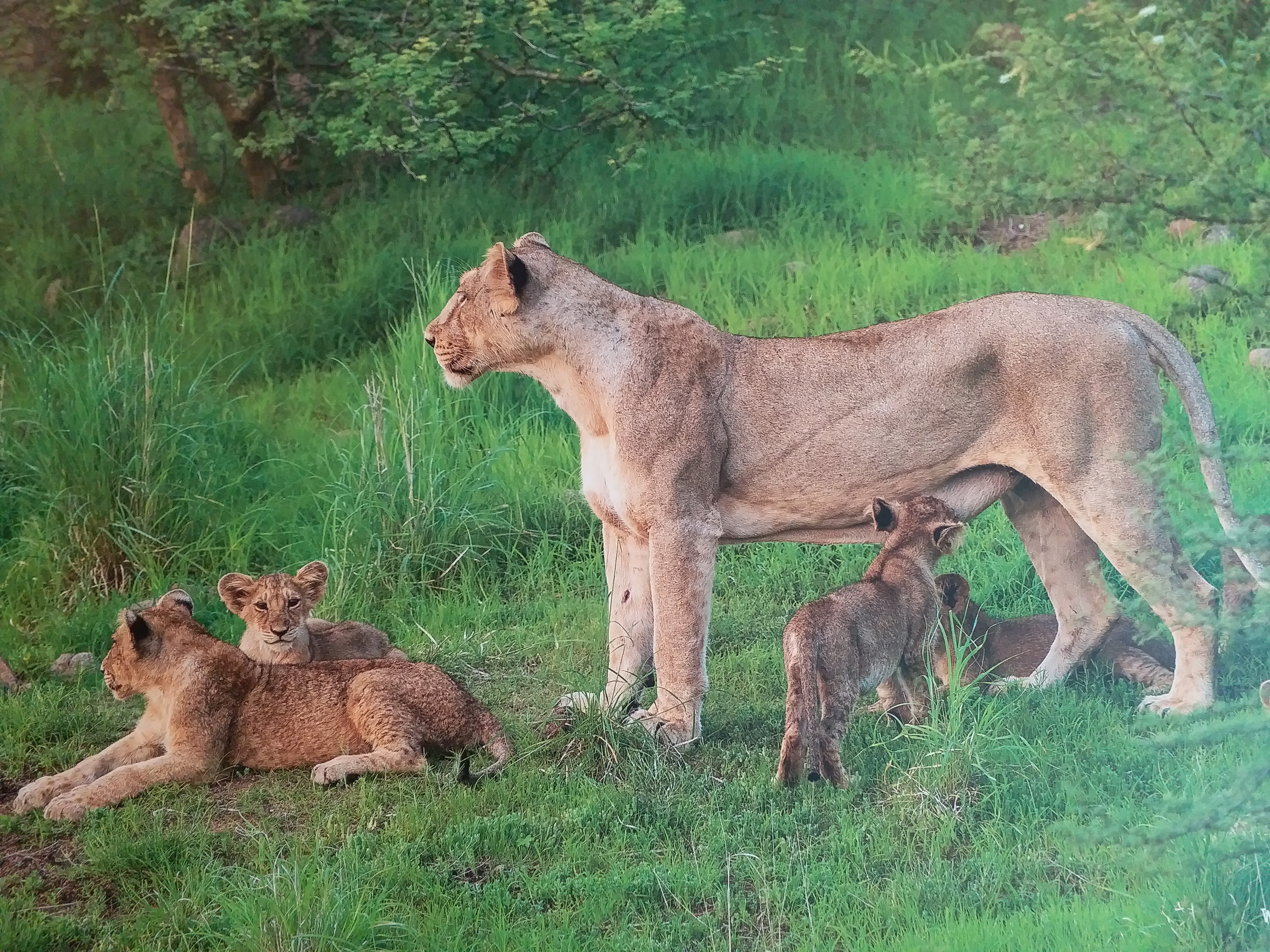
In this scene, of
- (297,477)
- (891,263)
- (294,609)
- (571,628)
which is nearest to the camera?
(294,609)

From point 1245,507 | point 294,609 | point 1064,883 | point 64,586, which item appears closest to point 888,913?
point 1064,883

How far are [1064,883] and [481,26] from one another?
7.97 m

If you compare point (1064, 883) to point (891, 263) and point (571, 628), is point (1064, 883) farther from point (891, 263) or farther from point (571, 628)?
point (891, 263)

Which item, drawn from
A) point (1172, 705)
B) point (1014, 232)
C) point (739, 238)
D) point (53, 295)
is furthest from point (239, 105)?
point (1172, 705)

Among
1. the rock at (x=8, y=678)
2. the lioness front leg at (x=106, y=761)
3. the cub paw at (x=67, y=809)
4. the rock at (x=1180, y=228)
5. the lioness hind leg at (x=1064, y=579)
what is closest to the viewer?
the cub paw at (x=67, y=809)

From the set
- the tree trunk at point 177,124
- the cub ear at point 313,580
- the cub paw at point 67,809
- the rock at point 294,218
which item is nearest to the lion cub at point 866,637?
the cub ear at point 313,580

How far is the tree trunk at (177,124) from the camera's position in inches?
473

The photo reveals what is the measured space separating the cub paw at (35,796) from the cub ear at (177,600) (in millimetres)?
744

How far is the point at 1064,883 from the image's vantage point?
490 cm

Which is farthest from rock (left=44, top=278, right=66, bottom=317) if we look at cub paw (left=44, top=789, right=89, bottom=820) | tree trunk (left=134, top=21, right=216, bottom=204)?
cub paw (left=44, top=789, right=89, bottom=820)

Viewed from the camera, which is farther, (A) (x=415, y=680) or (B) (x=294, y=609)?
(B) (x=294, y=609)

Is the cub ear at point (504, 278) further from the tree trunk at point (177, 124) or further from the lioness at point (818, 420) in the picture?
the tree trunk at point (177, 124)

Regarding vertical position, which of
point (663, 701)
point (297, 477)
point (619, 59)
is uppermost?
point (619, 59)

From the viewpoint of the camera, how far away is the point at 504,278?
6.14 m
